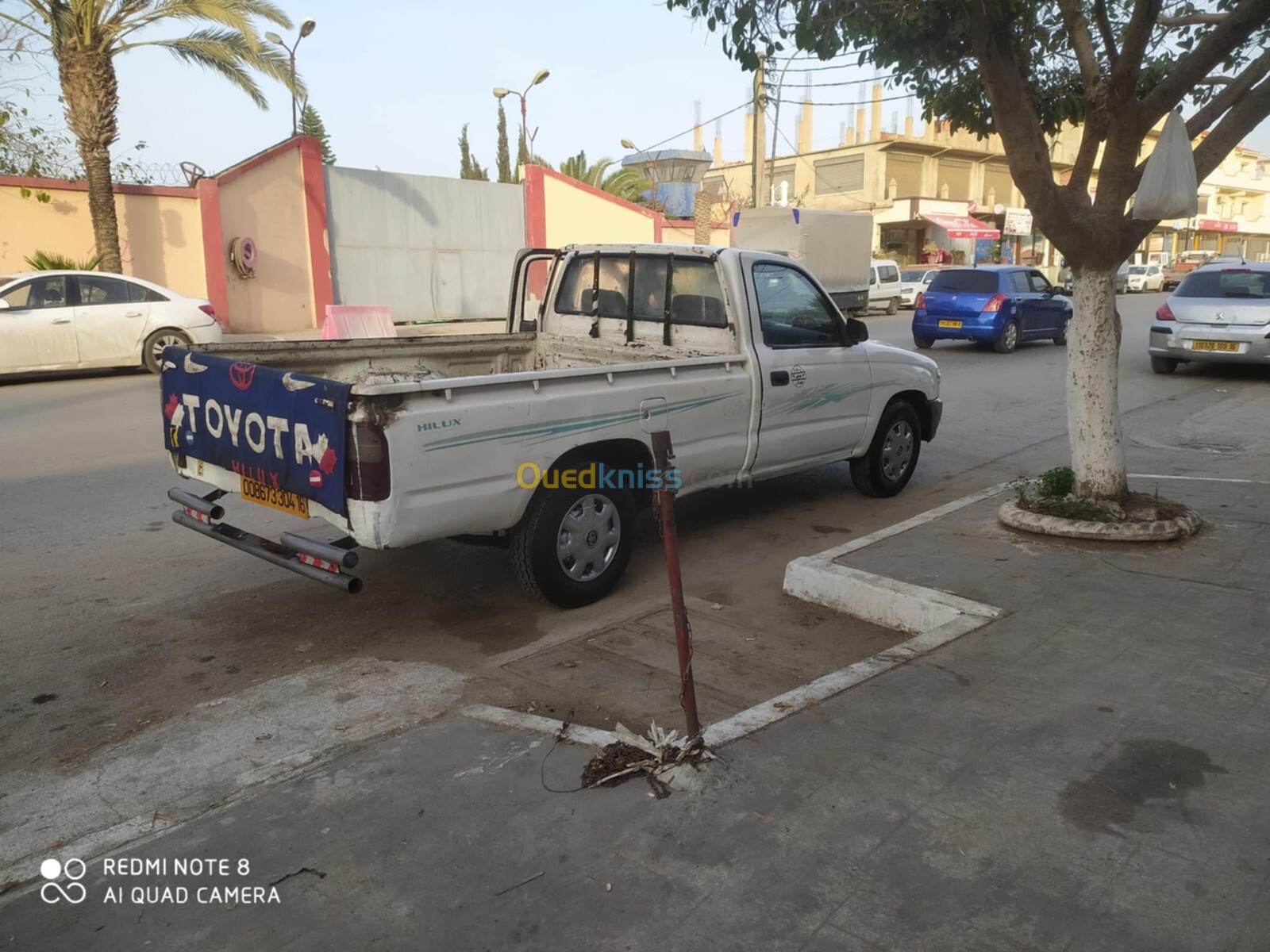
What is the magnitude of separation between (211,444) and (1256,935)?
463cm

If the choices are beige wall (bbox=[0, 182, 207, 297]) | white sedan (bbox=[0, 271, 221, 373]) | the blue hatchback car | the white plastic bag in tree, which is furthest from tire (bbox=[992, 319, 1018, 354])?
beige wall (bbox=[0, 182, 207, 297])

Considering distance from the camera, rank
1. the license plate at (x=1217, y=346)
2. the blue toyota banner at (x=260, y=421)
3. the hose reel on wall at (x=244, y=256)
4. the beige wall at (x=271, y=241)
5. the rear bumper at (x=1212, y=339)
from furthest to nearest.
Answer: the beige wall at (x=271, y=241) < the hose reel on wall at (x=244, y=256) < the license plate at (x=1217, y=346) < the rear bumper at (x=1212, y=339) < the blue toyota banner at (x=260, y=421)

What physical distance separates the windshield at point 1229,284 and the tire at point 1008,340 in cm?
370

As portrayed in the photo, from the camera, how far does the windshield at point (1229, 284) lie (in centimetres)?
1327

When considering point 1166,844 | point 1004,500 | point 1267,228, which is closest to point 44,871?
point 1166,844

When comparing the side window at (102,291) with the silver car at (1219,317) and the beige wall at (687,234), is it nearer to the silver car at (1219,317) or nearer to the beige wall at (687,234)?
the silver car at (1219,317)

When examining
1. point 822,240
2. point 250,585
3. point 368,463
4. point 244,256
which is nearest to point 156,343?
point 244,256

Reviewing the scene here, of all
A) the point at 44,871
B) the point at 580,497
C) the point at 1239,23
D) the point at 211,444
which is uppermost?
the point at 1239,23

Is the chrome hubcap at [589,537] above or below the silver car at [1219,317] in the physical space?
below

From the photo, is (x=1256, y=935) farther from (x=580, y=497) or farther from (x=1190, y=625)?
(x=580, y=497)

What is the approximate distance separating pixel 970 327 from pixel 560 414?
14.4 meters

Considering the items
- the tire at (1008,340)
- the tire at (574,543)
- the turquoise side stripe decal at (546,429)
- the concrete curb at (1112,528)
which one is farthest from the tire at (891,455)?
the tire at (1008,340)

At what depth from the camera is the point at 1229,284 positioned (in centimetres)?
1360

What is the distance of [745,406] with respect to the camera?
5938 mm
